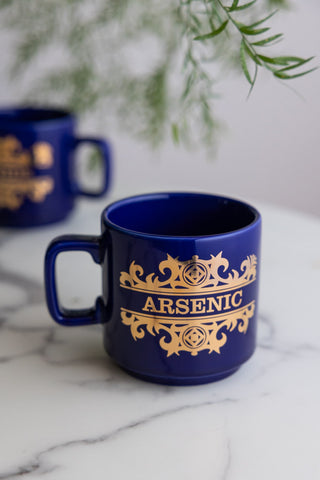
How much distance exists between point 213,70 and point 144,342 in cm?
117

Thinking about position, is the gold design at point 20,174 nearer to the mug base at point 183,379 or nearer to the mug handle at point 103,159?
the mug handle at point 103,159

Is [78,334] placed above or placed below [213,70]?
below

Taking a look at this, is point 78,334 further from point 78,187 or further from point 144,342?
point 78,187

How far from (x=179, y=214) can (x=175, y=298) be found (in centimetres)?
13

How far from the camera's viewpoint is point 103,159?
92 centimetres

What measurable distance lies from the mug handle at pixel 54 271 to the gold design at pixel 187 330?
0.05 m

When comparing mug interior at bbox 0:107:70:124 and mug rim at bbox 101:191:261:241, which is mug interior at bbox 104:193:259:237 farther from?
mug interior at bbox 0:107:70:124

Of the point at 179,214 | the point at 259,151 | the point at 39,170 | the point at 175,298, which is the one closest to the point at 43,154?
the point at 39,170

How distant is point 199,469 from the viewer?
1.42ft

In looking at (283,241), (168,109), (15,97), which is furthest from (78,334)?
(15,97)

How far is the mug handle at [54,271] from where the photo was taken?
1.72 ft

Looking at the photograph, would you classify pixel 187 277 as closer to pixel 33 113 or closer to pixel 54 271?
pixel 54 271

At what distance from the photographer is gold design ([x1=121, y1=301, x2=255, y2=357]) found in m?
0.49

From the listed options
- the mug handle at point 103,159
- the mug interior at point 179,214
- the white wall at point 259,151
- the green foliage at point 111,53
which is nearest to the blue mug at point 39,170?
the mug handle at point 103,159
